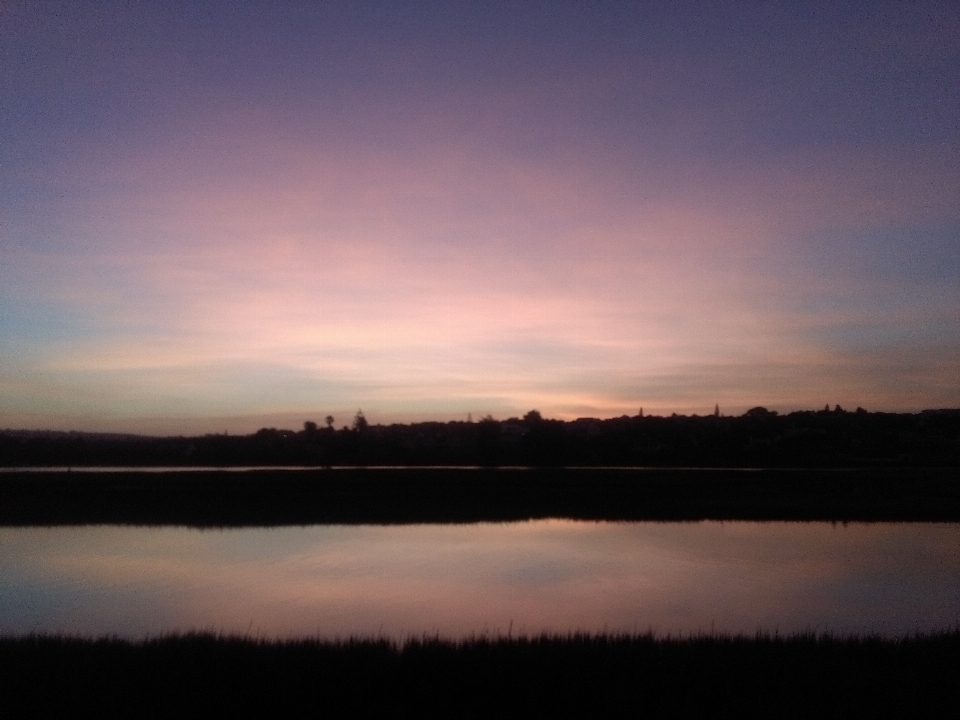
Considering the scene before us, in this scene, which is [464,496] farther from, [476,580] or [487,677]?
[487,677]

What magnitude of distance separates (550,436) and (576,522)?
1044 inches

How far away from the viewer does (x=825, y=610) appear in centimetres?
1354

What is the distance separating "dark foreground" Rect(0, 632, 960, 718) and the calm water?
2.27 m

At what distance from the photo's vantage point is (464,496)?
31.2 meters

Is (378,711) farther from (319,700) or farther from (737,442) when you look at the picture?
(737,442)

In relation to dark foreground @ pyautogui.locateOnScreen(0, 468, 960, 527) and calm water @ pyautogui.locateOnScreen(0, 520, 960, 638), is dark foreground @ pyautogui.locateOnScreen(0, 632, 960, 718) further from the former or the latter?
dark foreground @ pyautogui.locateOnScreen(0, 468, 960, 527)

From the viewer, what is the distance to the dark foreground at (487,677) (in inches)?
288

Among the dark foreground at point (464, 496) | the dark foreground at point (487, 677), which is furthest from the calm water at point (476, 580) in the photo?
the dark foreground at point (464, 496)

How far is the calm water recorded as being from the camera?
12.6 metres

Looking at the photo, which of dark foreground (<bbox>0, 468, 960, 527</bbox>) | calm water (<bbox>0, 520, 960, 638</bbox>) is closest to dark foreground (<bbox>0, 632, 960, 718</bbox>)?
calm water (<bbox>0, 520, 960, 638</bbox>)

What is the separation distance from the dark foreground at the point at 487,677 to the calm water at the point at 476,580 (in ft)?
7.44

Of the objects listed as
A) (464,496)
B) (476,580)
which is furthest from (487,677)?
Result: (464,496)

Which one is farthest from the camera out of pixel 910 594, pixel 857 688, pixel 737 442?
pixel 737 442

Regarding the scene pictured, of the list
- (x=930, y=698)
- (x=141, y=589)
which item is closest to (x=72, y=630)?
(x=141, y=589)
